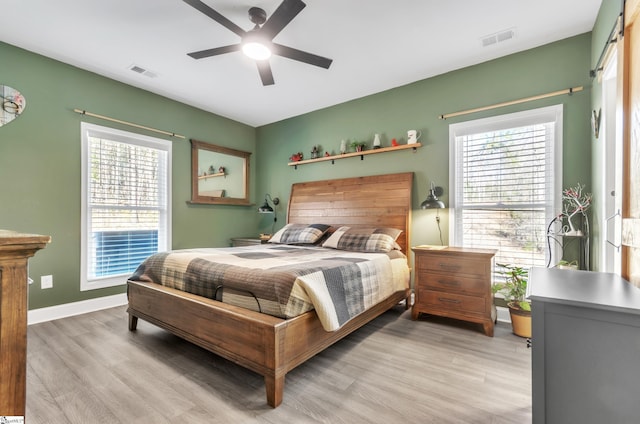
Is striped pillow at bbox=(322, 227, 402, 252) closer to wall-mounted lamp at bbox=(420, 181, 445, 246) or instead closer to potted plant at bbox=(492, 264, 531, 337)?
wall-mounted lamp at bbox=(420, 181, 445, 246)

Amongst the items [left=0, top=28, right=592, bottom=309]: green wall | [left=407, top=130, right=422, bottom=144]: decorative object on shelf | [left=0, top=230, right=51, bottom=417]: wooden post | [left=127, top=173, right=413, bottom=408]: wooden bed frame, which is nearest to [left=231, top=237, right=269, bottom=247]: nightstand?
[left=0, top=28, right=592, bottom=309]: green wall

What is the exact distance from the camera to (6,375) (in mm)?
777

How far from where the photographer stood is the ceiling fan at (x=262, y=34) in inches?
78.0

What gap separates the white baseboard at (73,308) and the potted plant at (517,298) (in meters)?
4.17

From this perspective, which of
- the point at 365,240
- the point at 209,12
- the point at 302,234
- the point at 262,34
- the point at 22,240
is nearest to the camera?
the point at 22,240

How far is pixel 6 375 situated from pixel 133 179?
345 cm

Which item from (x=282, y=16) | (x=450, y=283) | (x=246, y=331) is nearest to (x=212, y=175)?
(x=282, y=16)

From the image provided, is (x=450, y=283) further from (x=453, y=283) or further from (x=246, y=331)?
(x=246, y=331)

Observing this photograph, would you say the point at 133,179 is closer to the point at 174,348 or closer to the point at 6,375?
the point at 174,348

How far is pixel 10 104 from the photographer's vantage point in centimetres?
283

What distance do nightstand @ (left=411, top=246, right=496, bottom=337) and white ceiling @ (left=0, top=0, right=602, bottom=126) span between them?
2007mm

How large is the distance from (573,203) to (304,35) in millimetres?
2865

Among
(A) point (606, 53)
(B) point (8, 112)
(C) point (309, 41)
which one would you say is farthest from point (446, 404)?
(B) point (8, 112)

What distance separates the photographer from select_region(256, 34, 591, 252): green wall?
2695 millimetres
